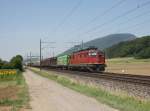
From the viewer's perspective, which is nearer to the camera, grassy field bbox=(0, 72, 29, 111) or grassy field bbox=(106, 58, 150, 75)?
grassy field bbox=(0, 72, 29, 111)

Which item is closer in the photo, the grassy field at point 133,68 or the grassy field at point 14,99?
the grassy field at point 14,99

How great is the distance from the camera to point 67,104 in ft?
61.7

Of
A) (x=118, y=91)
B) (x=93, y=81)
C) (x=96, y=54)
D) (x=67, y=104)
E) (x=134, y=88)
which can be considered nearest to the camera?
(x=67, y=104)

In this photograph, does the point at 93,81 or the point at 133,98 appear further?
the point at 93,81

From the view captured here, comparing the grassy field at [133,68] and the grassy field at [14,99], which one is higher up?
the grassy field at [133,68]

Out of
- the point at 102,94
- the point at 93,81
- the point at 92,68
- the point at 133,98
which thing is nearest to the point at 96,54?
the point at 92,68

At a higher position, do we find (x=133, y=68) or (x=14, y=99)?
(x=133, y=68)

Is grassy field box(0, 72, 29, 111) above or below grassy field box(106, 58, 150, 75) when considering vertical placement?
below

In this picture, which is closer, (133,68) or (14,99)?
(14,99)

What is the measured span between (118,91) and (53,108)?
620 centimetres

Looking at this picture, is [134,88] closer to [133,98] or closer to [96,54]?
[133,98]

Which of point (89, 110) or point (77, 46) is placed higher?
point (77, 46)

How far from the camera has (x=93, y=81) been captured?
29.3 m

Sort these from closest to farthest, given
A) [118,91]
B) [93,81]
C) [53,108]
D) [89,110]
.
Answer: [89,110], [53,108], [118,91], [93,81]
